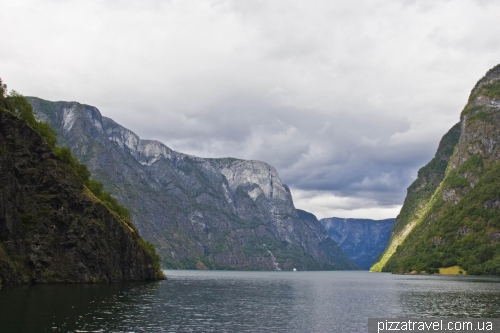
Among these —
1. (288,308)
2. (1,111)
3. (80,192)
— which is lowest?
(288,308)

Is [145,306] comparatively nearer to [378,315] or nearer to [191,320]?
[191,320]

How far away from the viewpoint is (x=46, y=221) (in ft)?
414

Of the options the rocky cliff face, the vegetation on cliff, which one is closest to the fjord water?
the rocky cliff face

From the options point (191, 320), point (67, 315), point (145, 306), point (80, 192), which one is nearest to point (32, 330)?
point (67, 315)

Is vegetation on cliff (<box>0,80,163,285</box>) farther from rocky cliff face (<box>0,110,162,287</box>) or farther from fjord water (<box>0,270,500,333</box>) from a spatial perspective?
fjord water (<box>0,270,500,333</box>)

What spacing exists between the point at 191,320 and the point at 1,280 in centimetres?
5277

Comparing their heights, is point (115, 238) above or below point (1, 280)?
above

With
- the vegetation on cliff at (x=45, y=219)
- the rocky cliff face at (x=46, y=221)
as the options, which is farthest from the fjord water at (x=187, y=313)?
the vegetation on cliff at (x=45, y=219)

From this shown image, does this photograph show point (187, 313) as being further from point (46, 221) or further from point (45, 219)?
point (45, 219)

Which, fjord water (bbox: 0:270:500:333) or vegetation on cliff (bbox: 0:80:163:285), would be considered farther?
vegetation on cliff (bbox: 0:80:163:285)

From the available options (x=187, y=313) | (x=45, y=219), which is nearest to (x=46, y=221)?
(x=45, y=219)

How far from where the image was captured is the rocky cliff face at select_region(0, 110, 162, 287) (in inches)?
4533

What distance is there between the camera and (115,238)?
148 m

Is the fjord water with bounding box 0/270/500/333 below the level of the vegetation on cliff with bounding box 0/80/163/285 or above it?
below
